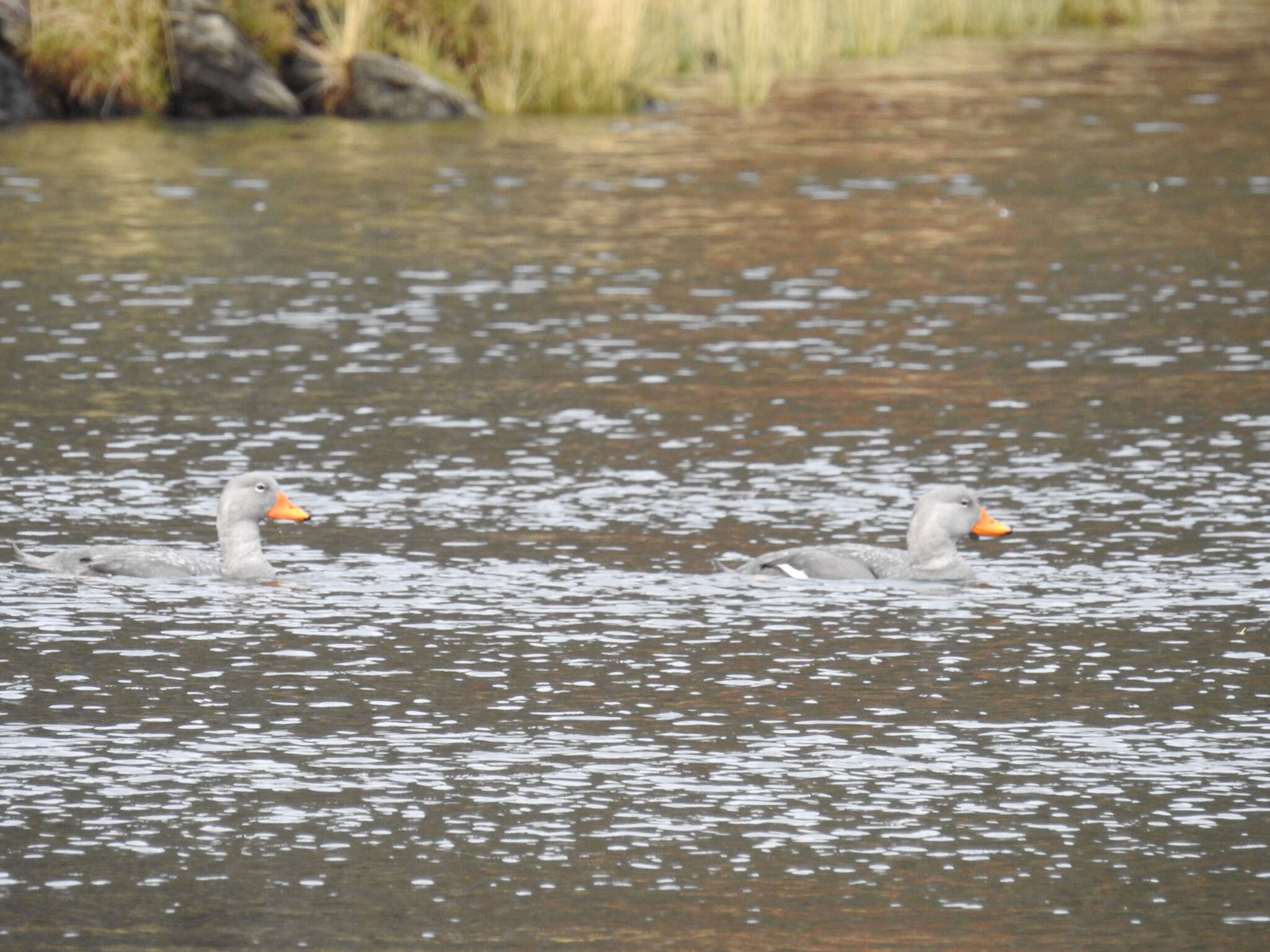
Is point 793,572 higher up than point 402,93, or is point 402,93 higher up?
point 402,93

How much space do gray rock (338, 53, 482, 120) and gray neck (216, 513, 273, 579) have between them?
2091 cm

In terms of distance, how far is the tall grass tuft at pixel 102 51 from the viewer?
3164 cm

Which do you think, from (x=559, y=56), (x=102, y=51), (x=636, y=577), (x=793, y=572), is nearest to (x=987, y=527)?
(x=793, y=572)

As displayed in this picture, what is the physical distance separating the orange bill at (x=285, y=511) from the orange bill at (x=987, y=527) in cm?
3

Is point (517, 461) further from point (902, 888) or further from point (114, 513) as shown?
point (902, 888)

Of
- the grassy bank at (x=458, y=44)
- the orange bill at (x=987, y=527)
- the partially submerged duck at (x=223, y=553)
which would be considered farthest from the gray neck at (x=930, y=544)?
the grassy bank at (x=458, y=44)

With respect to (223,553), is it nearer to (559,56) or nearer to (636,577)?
(636,577)

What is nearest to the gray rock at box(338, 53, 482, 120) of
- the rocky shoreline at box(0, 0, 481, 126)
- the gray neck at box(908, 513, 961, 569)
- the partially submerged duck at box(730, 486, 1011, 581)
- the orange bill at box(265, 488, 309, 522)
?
the rocky shoreline at box(0, 0, 481, 126)

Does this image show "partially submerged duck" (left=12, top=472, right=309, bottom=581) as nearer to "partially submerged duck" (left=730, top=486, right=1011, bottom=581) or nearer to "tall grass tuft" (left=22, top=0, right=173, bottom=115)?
"partially submerged duck" (left=730, top=486, right=1011, bottom=581)

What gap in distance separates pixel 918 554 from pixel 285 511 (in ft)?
9.32

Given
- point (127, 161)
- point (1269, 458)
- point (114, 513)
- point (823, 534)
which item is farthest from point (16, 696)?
point (127, 161)

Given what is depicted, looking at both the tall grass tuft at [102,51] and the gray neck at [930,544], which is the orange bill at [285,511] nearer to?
the gray neck at [930,544]

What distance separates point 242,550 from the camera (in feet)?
38.4

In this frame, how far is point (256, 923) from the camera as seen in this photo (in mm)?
7371
